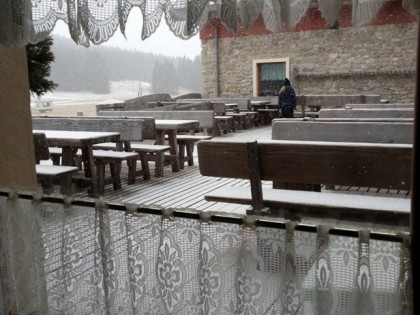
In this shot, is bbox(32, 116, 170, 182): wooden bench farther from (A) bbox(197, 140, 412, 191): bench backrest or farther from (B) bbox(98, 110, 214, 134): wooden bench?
(A) bbox(197, 140, 412, 191): bench backrest

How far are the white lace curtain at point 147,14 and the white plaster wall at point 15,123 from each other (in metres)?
0.39

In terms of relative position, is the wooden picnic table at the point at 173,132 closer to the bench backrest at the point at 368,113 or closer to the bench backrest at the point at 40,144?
the bench backrest at the point at 368,113

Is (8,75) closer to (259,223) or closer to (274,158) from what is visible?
(259,223)

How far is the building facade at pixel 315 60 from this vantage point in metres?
11.0

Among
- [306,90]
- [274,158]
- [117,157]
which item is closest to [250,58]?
[306,90]

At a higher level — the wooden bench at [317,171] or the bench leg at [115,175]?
the wooden bench at [317,171]

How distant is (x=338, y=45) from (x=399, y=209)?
33.4 feet

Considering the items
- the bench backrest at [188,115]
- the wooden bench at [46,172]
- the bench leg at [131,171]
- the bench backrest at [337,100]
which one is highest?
the bench backrest at [337,100]

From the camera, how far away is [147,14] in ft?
4.32

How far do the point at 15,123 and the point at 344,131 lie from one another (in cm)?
233

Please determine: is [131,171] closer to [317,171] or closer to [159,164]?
[159,164]

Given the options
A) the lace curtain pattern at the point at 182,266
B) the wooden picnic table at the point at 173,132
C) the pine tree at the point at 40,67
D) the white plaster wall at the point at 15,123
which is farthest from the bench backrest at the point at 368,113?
the lace curtain pattern at the point at 182,266

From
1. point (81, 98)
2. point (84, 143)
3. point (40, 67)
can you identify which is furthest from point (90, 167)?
point (40, 67)

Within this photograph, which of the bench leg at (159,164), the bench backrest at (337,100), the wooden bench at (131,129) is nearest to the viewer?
the wooden bench at (131,129)
